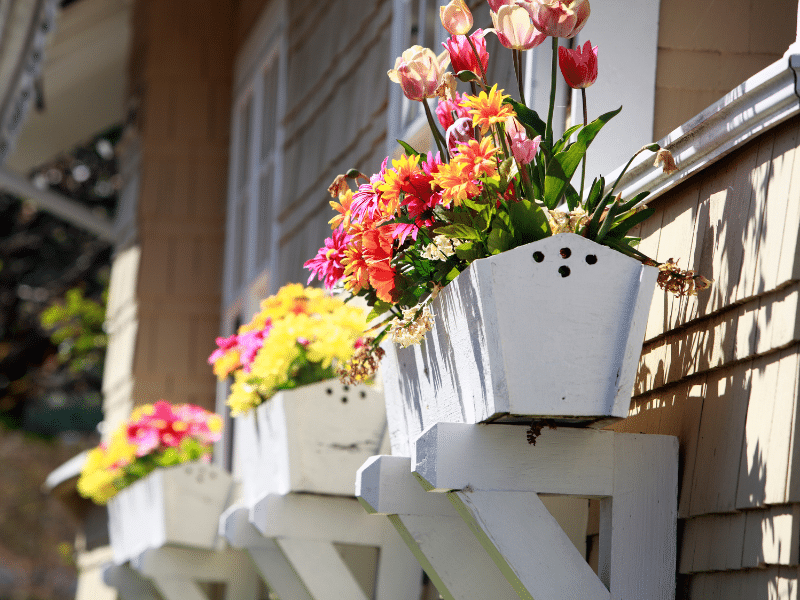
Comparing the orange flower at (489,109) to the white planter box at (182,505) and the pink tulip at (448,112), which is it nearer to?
the pink tulip at (448,112)

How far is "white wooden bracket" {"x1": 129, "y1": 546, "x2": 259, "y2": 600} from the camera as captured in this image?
3.49 meters

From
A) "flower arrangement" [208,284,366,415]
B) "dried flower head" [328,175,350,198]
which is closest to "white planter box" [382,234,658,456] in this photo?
"dried flower head" [328,175,350,198]

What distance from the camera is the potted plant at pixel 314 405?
7.79ft

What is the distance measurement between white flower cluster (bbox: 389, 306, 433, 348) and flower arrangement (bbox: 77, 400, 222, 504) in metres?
2.29

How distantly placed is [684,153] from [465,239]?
15.0 inches

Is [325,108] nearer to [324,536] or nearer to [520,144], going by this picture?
[324,536]

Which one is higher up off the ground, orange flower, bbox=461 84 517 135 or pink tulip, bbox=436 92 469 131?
pink tulip, bbox=436 92 469 131

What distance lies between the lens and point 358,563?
2828mm

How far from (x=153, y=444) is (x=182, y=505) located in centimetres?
41

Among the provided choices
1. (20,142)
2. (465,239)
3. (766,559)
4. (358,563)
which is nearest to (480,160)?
(465,239)

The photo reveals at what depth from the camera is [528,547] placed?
1434 mm

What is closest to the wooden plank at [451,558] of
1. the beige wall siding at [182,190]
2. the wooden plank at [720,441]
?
→ the wooden plank at [720,441]

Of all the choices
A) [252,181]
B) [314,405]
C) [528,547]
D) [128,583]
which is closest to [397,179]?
[528,547]

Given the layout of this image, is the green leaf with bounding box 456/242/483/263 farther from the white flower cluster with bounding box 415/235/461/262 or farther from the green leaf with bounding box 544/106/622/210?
the green leaf with bounding box 544/106/622/210
